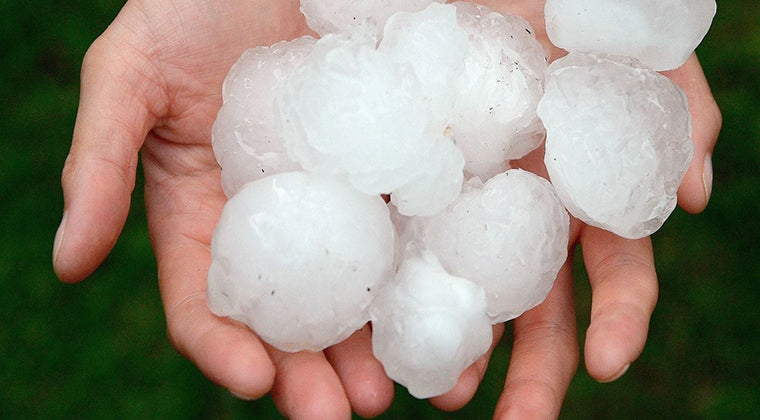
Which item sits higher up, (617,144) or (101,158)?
(101,158)

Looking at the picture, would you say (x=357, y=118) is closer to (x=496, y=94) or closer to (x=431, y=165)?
(x=431, y=165)

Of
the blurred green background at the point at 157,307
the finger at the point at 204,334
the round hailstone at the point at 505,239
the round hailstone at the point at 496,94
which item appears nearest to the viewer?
the finger at the point at 204,334

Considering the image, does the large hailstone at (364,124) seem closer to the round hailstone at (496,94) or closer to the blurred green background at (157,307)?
the round hailstone at (496,94)

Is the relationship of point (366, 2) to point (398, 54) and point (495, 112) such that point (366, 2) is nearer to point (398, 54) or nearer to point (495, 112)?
point (398, 54)

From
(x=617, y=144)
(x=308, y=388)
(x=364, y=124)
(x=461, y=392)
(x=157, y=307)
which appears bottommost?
(x=157, y=307)

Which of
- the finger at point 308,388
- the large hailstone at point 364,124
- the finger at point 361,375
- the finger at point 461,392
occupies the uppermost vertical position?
the large hailstone at point 364,124

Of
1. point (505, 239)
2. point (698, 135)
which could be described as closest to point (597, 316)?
point (505, 239)

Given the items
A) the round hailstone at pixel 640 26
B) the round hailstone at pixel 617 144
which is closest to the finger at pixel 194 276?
the round hailstone at pixel 617 144
